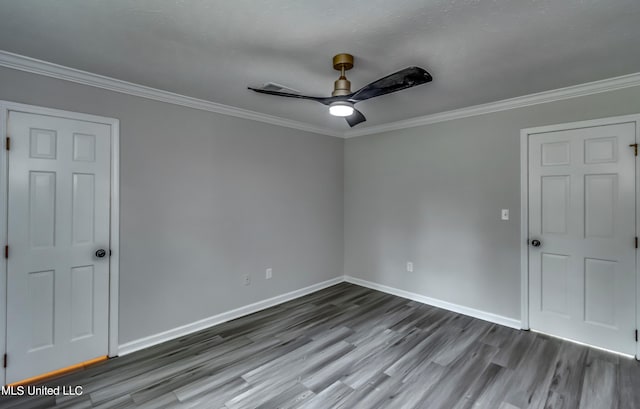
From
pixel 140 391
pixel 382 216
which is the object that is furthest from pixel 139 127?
Answer: pixel 382 216

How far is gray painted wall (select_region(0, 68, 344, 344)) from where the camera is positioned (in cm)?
267

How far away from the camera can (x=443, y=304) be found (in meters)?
3.74

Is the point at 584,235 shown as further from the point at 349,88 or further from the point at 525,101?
the point at 349,88

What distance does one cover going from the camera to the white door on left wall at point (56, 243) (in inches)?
86.7

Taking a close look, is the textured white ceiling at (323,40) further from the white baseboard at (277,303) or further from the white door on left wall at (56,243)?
the white baseboard at (277,303)

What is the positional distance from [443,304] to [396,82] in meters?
2.97

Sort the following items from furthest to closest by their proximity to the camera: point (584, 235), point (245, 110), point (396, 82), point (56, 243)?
point (245, 110) < point (584, 235) < point (56, 243) < point (396, 82)

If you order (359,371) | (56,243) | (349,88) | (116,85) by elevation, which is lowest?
(359,371)

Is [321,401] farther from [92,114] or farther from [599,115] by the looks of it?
[599,115]

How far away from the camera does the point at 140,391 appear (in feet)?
7.11

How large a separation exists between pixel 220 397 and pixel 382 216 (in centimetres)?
303

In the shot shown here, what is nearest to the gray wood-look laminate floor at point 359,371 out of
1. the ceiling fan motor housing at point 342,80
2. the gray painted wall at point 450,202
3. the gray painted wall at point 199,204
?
the gray painted wall at point 199,204

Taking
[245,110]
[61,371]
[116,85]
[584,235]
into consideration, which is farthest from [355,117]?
[61,371]

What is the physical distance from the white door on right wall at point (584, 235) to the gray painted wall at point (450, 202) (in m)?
0.18
